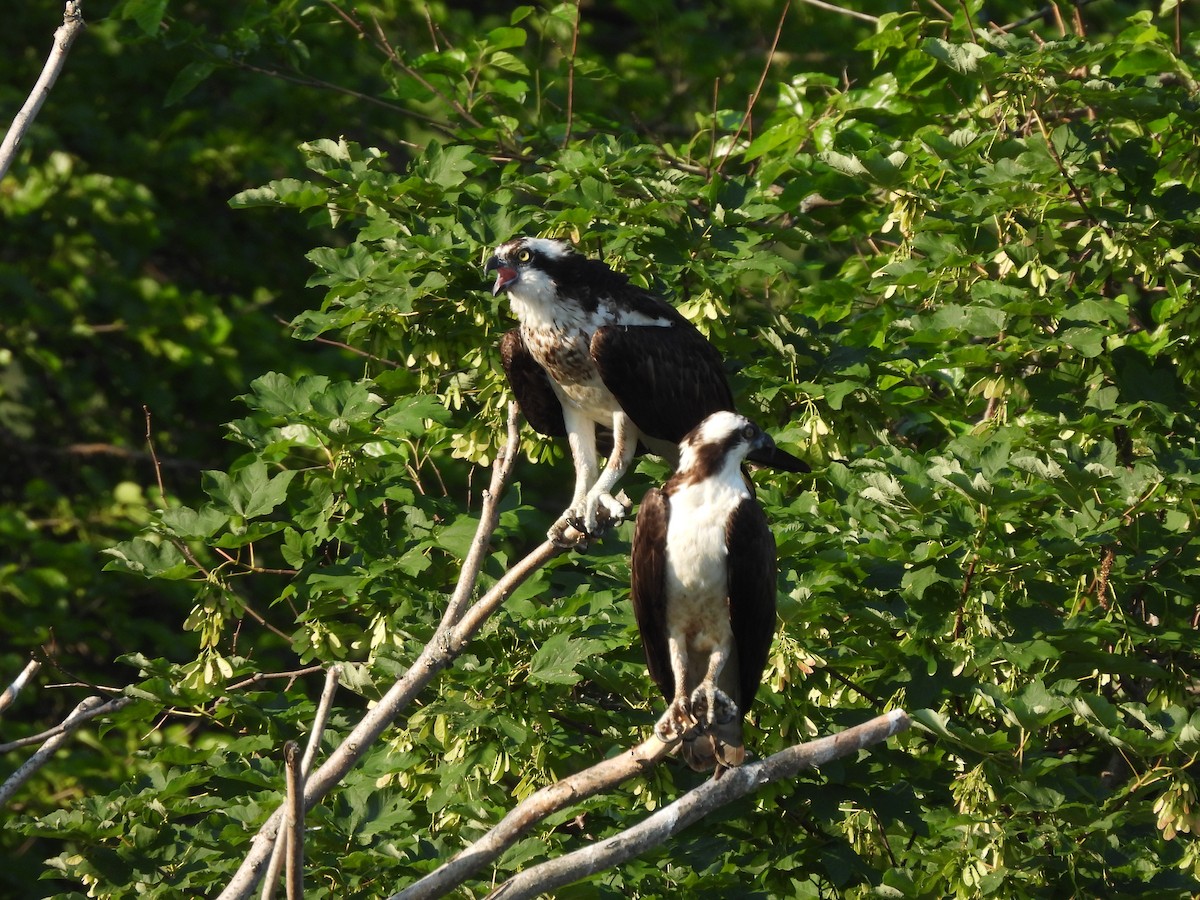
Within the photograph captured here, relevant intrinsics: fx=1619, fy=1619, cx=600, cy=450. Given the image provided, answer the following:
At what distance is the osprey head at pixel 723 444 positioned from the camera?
4727 millimetres

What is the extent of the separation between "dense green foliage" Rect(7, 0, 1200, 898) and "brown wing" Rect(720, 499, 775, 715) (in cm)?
28

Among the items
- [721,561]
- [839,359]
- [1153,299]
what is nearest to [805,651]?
[721,561]

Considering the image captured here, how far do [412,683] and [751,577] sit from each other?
1.01 m

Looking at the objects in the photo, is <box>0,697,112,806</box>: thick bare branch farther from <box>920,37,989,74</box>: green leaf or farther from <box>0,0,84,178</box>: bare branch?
<box>920,37,989,74</box>: green leaf

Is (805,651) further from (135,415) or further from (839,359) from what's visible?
(135,415)

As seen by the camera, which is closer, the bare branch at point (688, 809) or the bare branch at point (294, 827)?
the bare branch at point (294, 827)

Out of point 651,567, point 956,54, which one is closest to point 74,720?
point 651,567

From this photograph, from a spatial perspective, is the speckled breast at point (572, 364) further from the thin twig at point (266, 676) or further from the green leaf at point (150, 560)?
the green leaf at point (150, 560)

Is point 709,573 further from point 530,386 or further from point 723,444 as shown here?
point 530,386

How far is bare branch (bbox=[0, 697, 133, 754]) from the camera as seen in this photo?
14.6 feet

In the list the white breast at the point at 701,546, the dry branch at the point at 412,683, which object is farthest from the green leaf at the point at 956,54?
the dry branch at the point at 412,683

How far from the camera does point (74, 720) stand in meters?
4.64

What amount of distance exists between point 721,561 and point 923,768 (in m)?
1.24

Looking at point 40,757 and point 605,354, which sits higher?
point 605,354
